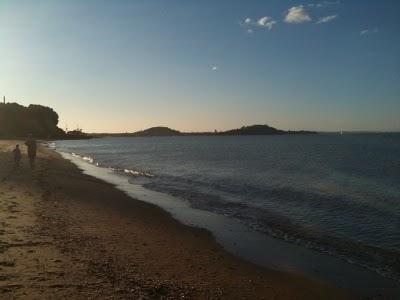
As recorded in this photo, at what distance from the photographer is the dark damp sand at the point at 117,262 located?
7734 mm

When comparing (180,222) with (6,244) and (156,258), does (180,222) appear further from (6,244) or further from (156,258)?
(6,244)

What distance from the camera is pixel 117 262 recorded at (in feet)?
31.7

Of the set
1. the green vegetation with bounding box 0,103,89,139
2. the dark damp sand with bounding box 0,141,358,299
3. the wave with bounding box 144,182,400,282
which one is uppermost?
the green vegetation with bounding box 0,103,89,139

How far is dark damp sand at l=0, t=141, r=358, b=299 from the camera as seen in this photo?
25.4 ft

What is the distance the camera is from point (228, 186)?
30.8 metres

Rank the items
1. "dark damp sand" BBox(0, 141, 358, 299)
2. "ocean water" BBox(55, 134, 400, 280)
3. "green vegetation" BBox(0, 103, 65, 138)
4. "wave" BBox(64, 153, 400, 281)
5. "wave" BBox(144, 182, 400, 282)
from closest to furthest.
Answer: "dark damp sand" BBox(0, 141, 358, 299), "wave" BBox(144, 182, 400, 282), "wave" BBox(64, 153, 400, 281), "ocean water" BBox(55, 134, 400, 280), "green vegetation" BBox(0, 103, 65, 138)

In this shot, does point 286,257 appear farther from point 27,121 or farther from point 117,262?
point 27,121

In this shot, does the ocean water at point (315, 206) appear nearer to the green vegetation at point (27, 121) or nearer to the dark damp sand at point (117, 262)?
the dark damp sand at point (117, 262)

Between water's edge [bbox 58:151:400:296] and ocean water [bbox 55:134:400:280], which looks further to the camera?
ocean water [bbox 55:134:400:280]

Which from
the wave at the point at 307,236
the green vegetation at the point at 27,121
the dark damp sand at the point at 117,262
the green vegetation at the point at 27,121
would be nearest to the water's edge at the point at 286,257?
the wave at the point at 307,236

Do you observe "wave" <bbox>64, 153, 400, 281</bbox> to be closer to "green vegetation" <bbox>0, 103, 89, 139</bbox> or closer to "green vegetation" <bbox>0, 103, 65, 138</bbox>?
"green vegetation" <bbox>0, 103, 89, 139</bbox>

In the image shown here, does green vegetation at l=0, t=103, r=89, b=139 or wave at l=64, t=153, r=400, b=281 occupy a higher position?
green vegetation at l=0, t=103, r=89, b=139

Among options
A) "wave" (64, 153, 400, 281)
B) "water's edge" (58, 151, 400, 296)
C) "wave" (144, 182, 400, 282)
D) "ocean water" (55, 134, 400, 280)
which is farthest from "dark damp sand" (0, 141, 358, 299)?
"ocean water" (55, 134, 400, 280)

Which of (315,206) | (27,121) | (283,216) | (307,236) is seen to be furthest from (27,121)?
(307,236)
